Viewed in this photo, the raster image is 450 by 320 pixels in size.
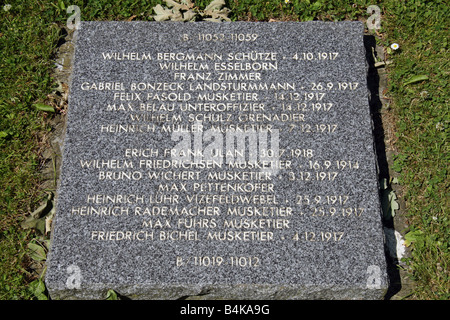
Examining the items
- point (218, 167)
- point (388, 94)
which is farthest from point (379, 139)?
point (218, 167)

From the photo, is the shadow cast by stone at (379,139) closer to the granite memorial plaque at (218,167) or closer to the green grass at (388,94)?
the green grass at (388,94)

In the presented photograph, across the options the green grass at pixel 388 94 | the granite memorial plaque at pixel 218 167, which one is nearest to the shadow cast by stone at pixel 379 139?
the green grass at pixel 388 94

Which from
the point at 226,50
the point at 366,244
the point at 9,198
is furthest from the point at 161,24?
the point at 366,244

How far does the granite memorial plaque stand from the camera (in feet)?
9.49

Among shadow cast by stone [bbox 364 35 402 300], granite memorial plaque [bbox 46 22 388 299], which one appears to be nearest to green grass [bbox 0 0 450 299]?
shadow cast by stone [bbox 364 35 402 300]

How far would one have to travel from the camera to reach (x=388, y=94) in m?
3.92

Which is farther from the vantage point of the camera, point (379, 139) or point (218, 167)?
point (379, 139)

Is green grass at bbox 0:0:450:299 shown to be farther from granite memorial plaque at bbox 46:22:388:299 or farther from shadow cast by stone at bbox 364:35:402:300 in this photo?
granite memorial plaque at bbox 46:22:388:299

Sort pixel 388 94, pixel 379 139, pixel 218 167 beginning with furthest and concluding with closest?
1. pixel 388 94
2. pixel 379 139
3. pixel 218 167

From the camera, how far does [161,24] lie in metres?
3.68

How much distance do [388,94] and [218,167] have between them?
1877mm

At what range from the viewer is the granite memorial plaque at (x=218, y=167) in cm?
289

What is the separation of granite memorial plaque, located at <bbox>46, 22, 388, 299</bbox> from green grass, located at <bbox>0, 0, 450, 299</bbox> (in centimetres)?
59

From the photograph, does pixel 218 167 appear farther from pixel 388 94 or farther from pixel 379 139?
pixel 388 94
